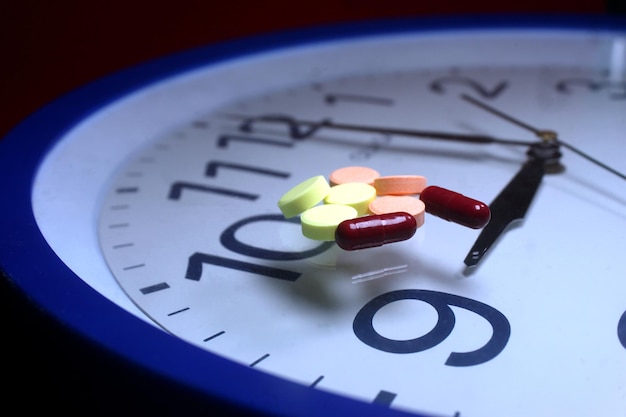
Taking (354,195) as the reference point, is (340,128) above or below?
above

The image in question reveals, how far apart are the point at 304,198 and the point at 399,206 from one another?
8cm

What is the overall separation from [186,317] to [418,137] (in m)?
0.46

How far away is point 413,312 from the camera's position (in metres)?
0.62

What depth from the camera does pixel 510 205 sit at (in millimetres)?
767

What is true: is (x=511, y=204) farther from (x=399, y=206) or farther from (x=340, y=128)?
(x=340, y=128)

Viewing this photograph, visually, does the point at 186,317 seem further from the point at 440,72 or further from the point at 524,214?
the point at 440,72

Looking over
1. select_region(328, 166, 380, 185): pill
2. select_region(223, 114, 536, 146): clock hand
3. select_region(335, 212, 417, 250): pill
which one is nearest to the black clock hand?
select_region(223, 114, 536, 146): clock hand

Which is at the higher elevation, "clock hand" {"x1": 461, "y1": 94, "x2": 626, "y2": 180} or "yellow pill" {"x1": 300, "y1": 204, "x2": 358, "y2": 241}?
"clock hand" {"x1": 461, "y1": 94, "x2": 626, "y2": 180}

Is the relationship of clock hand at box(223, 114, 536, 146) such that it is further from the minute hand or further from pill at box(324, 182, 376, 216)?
pill at box(324, 182, 376, 216)

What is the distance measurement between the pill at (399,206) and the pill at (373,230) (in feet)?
0.16

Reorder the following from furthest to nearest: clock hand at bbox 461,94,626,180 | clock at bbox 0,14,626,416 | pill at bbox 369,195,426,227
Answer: clock hand at bbox 461,94,626,180 < pill at bbox 369,195,426,227 < clock at bbox 0,14,626,416

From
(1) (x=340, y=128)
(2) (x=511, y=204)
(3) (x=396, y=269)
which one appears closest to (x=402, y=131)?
(1) (x=340, y=128)

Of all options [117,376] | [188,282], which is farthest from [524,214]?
[117,376]

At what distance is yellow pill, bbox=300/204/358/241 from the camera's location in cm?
61
